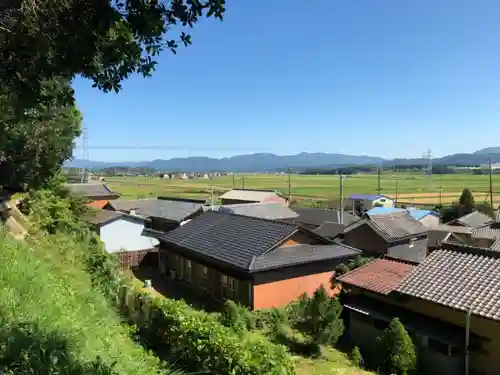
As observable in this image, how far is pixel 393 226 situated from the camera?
29.5 meters

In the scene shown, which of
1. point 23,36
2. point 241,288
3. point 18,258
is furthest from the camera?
point 241,288

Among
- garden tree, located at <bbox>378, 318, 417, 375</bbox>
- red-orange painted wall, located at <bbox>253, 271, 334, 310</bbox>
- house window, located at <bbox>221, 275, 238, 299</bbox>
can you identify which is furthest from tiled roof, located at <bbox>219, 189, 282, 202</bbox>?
garden tree, located at <bbox>378, 318, 417, 375</bbox>

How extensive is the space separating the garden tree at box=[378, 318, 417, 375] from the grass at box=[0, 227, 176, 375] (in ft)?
23.0

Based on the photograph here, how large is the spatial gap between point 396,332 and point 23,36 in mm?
11172

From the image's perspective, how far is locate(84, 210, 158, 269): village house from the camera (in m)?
26.5

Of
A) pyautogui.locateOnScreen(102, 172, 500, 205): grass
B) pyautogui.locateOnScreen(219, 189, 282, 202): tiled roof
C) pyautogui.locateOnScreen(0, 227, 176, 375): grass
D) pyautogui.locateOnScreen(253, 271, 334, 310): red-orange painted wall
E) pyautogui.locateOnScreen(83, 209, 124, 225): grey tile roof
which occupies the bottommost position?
pyautogui.locateOnScreen(102, 172, 500, 205): grass

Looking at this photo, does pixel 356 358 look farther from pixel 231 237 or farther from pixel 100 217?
pixel 100 217

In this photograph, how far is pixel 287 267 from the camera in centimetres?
1747

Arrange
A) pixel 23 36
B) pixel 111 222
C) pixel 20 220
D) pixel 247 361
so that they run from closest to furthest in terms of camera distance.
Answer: pixel 23 36 → pixel 247 361 → pixel 20 220 → pixel 111 222

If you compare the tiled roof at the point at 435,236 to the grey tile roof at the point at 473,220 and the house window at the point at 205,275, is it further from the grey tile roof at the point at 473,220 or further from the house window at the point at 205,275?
the house window at the point at 205,275

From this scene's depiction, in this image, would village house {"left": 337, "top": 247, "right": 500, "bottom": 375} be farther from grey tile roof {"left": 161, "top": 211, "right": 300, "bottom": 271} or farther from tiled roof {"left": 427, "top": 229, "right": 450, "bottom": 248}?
tiled roof {"left": 427, "top": 229, "right": 450, "bottom": 248}

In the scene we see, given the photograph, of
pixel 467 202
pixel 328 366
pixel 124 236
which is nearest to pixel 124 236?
pixel 124 236

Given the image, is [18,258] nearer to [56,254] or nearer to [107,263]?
[56,254]

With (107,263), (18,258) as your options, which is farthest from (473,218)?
(18,258)
